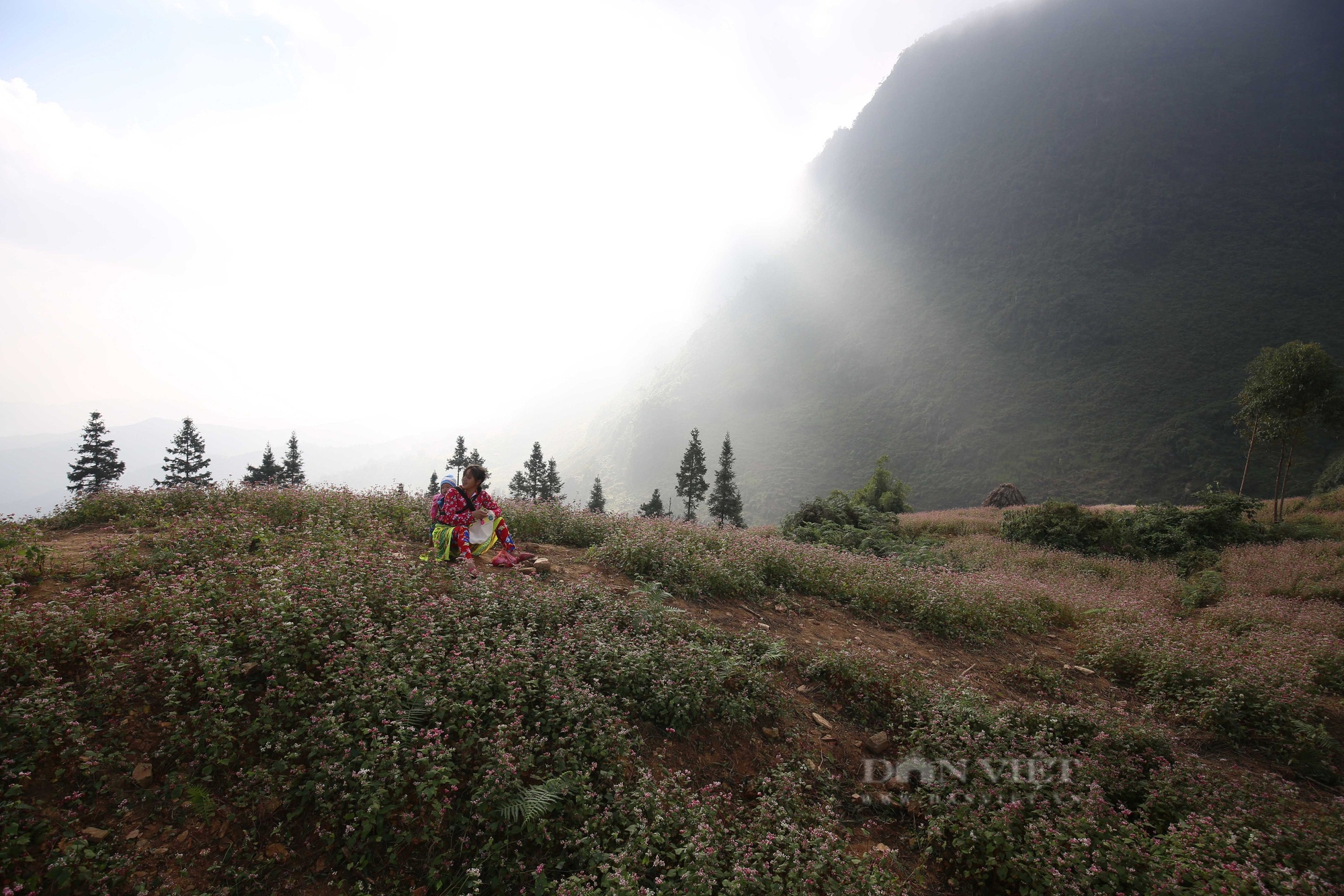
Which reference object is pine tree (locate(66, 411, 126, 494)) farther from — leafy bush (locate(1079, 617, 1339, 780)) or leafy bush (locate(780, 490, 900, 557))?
leafy bush (locate(1079, 617, 1339, 780))

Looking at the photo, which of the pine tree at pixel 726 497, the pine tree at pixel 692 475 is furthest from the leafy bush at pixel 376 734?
the pine tree at pixel 692 475

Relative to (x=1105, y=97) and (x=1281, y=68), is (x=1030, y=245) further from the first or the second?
(x=1281, y=68)

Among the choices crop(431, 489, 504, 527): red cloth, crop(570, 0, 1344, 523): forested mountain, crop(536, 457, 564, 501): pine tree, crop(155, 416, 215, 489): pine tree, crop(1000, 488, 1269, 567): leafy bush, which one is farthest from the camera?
crop(570, 0, 1344, 523): forested mountain

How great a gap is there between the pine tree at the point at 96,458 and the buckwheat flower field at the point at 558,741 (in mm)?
25074

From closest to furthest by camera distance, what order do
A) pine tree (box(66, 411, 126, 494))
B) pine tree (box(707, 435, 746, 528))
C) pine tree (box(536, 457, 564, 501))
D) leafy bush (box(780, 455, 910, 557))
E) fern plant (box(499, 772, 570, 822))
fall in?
fern plant (box(499, 772, 570, 822)) < leafy bush (box(780, 455, 910, 557)) < pine tree (box(66, 411, 126, 494)) < pine tree (box(536, 457, 564, 501)) < pine tree (box(707, 435, 746, 528))

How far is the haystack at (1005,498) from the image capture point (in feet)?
99.8

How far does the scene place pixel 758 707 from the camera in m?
4.90

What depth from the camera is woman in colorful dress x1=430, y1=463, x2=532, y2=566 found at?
6875mm

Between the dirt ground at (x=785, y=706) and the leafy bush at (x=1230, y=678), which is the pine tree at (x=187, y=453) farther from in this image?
the leafy bush at (x=1230, y=678)

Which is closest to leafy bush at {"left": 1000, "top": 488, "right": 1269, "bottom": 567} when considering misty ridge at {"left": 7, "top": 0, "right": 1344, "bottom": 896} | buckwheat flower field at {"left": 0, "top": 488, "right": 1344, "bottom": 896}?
misty ridge at {"left": 7, "top": 0, "right": 1344, "bottom": 896}

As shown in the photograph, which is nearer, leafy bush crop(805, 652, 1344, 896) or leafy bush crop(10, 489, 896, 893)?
leafy bush crop(10, 489, 896, 893)

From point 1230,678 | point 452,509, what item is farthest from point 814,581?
point 452,509

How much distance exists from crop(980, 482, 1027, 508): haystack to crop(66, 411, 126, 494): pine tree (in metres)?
47.1

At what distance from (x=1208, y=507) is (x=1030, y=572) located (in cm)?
684
